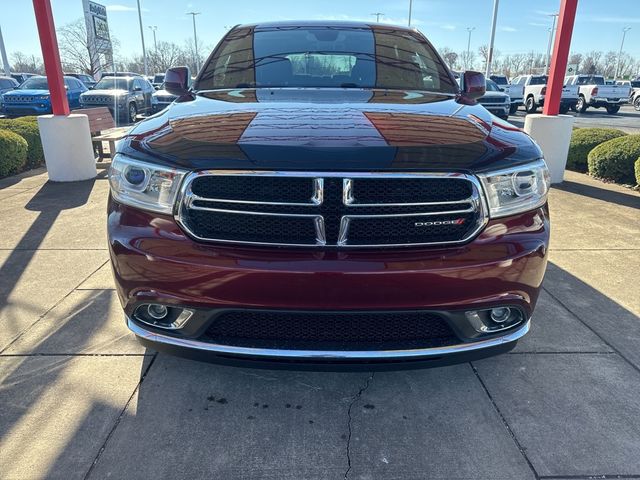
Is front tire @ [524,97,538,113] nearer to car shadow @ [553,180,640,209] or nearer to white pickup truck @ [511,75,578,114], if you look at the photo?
white pickup truck @ [511,75,578,114]

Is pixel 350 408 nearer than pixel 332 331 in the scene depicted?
No

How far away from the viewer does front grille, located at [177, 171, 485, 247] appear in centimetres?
189

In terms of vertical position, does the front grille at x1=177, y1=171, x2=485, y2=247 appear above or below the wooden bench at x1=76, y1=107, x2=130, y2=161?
above

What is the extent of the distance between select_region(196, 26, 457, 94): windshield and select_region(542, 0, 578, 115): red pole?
3971 millimetres

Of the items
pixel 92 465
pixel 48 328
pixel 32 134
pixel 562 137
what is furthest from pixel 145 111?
pixel 92 465

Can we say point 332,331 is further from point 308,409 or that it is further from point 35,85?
point 35,85

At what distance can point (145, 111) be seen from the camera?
1817cm

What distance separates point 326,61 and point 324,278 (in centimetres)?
210

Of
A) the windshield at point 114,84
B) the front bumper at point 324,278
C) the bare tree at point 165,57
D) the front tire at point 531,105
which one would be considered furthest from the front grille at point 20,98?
the bare tree at point 165,57

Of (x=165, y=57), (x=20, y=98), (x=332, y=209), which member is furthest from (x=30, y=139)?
(x=165, y=57)

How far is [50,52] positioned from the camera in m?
6.56

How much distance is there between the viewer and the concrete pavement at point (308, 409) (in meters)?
1.95

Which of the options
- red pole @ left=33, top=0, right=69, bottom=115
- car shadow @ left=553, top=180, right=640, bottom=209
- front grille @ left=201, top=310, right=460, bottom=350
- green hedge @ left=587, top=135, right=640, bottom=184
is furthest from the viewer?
green hedge @ left=587, top=135, right=640, bottom=184

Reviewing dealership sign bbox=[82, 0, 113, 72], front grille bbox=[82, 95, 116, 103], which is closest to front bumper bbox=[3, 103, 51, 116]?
front grille bbox=[82, 95, 116, 103]
